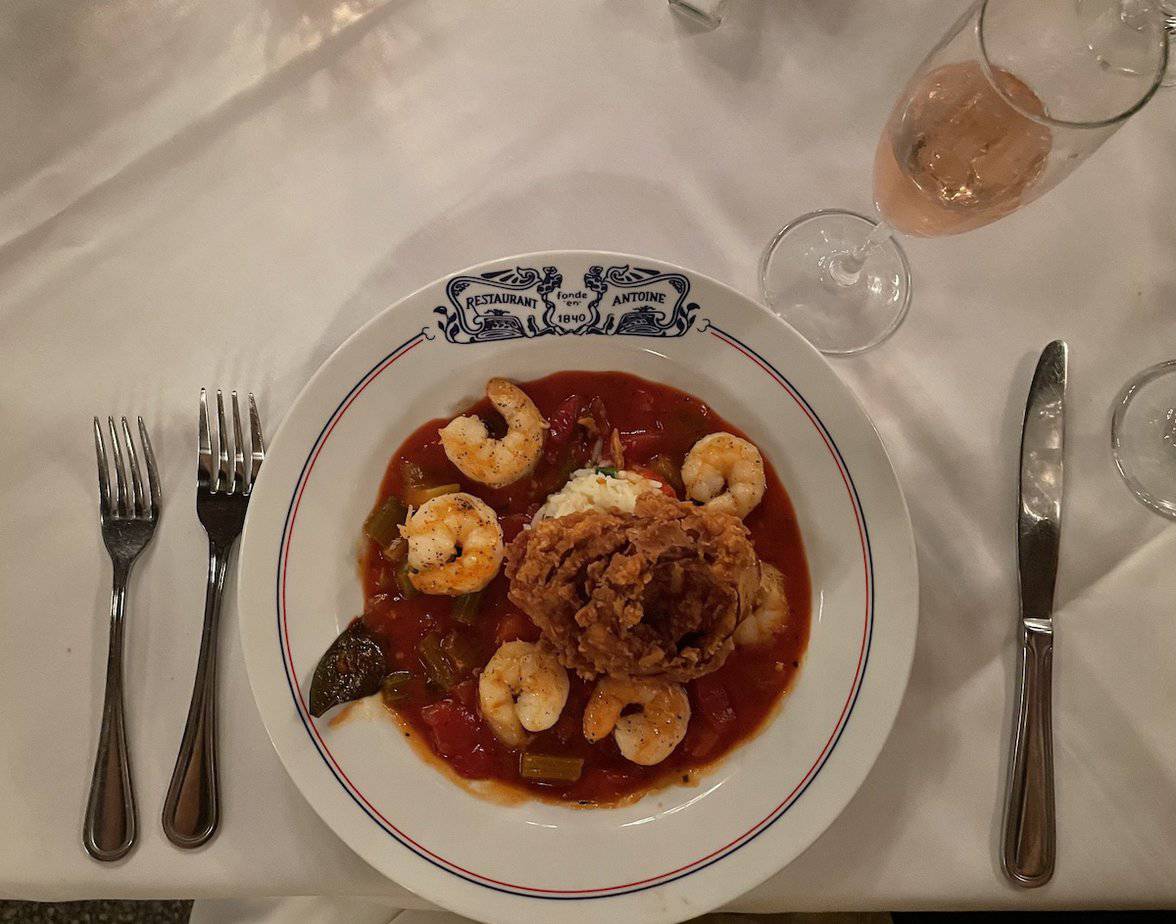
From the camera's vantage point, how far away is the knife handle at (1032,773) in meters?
2.28

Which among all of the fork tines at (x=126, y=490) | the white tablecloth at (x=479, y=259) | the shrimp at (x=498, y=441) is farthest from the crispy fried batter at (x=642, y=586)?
the fork tines at (x=126, y=490)

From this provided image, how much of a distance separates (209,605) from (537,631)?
97 centimetres

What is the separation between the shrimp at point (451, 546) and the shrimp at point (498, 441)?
0.11 metres

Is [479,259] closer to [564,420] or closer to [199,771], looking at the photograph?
[564,420]

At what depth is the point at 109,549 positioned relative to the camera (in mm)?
2439

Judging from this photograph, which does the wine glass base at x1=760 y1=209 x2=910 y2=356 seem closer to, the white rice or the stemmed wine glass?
the stemmed wine glass

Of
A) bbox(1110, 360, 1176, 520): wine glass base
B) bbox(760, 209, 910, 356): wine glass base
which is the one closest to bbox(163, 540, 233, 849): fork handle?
bbox(760, 209, 910, 356): wine glass base

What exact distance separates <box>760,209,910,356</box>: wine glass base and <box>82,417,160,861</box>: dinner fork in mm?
2050

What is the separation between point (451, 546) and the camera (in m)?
2.29

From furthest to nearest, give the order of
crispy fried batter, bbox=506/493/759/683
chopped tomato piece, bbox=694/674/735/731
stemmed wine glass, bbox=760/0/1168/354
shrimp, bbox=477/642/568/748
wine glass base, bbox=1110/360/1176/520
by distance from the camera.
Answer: wine glass base, bbox=1110/360/1176/520, chopped tomato piece, bbox=694/674/735/731, shrimp, bbox=477/642/568/748, crispy fried batter, bbox=506/493/759/683, stemmed wine glass, bbox=760/0/1168/354

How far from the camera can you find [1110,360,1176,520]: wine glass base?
8.13 feet

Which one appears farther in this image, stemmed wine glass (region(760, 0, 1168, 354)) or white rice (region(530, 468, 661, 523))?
white rice (region(530, 468, 661, 523))

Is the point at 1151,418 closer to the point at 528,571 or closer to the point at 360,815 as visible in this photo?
the point at 528,571

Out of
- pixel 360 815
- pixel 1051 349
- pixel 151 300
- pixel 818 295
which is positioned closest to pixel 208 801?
pixel 360 815
